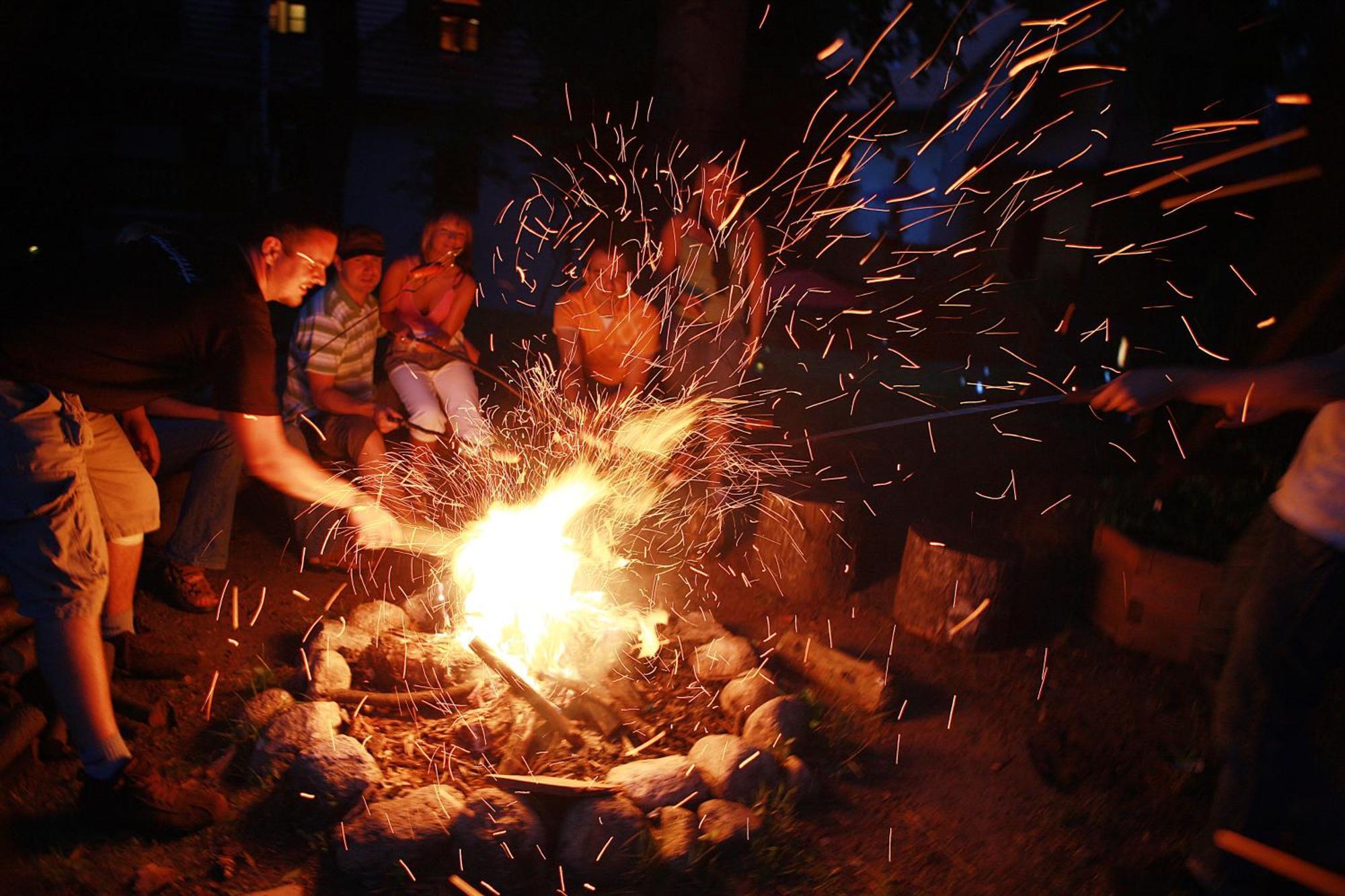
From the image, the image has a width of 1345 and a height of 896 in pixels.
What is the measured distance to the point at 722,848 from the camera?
10.1 ft

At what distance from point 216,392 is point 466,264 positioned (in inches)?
112

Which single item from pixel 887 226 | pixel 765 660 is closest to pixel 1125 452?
pixel 765 660

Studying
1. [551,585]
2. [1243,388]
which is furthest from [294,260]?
[1243,388]

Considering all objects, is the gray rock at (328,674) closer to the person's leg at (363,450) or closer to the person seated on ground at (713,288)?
the person's leg at (363,450)

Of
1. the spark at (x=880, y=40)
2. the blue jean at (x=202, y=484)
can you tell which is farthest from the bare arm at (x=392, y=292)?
the spark at (x=880, y=40)

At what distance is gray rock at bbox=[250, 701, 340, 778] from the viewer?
327 cm

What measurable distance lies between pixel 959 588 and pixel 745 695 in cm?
135

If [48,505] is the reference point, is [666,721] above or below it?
below

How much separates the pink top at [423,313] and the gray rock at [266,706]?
8.10 ft

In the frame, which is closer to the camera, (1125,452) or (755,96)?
(1125,452)

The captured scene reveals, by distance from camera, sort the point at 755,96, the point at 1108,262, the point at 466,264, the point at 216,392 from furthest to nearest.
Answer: the point at 1108,262 < the point at 755,96 < the point at 466,264 < the point at 216,392

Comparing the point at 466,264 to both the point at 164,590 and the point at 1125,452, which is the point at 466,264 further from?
the point at 1125,452

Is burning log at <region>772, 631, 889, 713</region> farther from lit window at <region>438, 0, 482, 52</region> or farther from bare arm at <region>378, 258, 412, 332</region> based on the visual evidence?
lit window at <region>438, 0, 482, 52</region>

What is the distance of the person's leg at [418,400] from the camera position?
537 cm
